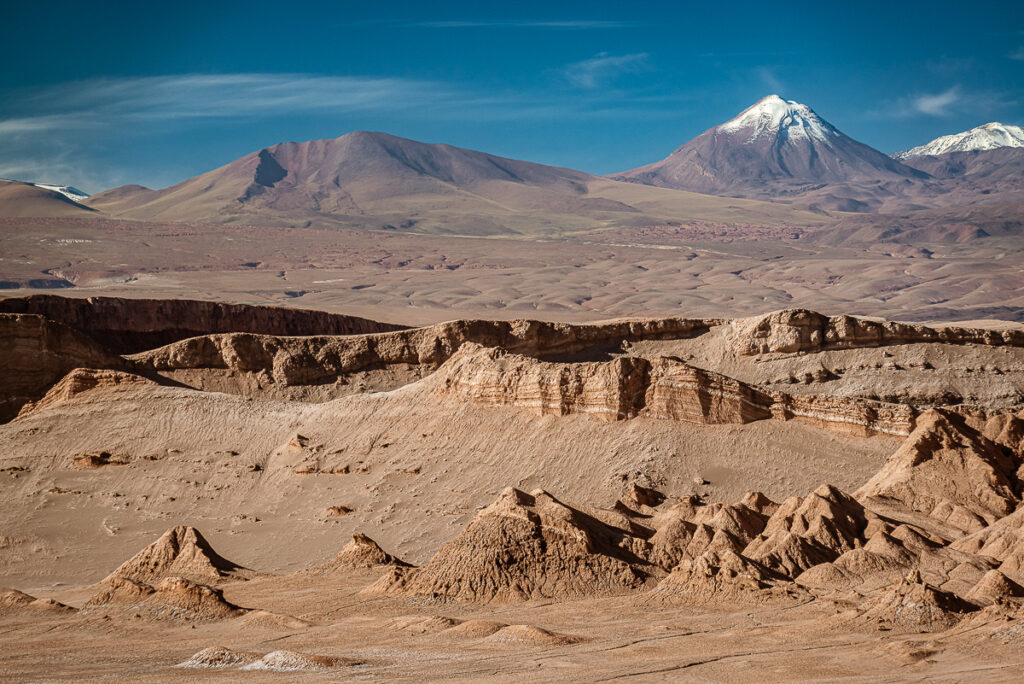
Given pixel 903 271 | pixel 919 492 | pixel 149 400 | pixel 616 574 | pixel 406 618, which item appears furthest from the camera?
pixel 903 271

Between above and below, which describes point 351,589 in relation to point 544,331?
below

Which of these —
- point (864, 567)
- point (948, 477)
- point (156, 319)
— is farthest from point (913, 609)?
point (156, 319)

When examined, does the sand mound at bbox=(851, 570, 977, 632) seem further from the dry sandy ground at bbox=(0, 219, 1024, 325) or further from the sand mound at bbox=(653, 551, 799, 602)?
the dry sandy ground at bbox=(0, 219, 1024, 325)

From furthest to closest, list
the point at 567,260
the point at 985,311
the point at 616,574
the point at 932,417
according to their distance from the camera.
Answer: the point at 567,260, the point at 985,311, the point at 932,417, the point at 616,574

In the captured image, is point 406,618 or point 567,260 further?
point 567,260

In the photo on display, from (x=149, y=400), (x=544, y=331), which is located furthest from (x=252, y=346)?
(x=544, y=331)

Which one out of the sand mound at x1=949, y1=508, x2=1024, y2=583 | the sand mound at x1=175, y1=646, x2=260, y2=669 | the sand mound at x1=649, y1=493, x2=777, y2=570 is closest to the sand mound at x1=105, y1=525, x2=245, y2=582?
the sand mound at x1=175, y1=646, x2=260, y2=669

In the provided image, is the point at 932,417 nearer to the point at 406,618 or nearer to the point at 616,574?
the point at 616,574
